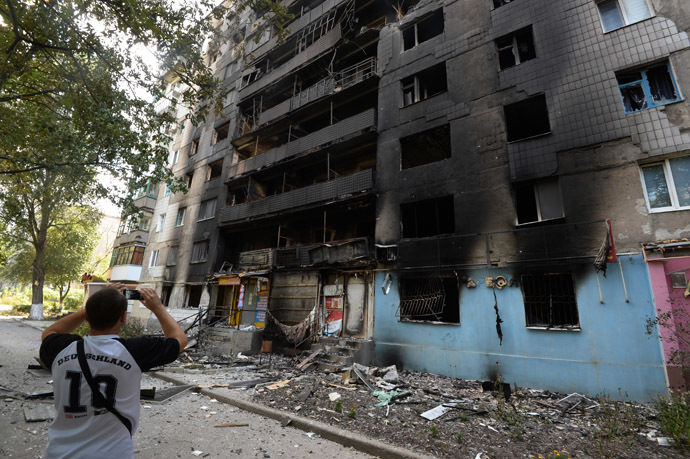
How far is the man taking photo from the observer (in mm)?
1983

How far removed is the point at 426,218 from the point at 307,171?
29.4 feet

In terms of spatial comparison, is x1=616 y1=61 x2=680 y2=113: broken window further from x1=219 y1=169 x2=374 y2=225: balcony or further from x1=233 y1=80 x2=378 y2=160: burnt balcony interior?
x1=233 y1=80 x2=378 y2=160: burnt balcony interior

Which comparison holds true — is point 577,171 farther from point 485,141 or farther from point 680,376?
point 680,376

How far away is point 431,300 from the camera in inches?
460

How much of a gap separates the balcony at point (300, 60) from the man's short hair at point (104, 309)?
18.8 meters

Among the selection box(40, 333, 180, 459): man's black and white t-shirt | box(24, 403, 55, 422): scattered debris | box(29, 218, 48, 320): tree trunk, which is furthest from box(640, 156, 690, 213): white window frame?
box(29, 218, 48, 320): tree trunk

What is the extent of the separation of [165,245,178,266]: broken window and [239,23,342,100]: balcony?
40.8 feet

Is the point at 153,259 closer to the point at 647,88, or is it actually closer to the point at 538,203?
the point at 538,203

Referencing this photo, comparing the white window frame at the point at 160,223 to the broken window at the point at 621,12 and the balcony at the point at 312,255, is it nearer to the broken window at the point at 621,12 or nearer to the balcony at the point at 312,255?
the balcony at the point at 312,255

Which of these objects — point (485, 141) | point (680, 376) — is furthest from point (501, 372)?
point (485, 141)

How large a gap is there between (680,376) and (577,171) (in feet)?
19.1

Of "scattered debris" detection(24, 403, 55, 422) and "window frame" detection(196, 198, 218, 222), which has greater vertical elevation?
"window frame" detection(196, 198, 218, 222)

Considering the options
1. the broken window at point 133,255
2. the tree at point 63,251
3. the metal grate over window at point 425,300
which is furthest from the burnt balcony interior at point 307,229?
the tree at point 63,251

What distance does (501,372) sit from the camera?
960 cm
